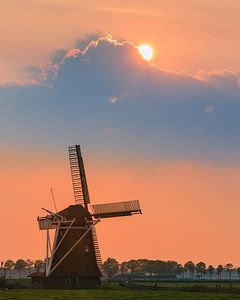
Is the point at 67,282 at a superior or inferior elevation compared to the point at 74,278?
inferior

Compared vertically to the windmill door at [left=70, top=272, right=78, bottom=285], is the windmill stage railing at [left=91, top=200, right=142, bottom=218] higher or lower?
higher

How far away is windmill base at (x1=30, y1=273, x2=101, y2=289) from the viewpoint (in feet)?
223

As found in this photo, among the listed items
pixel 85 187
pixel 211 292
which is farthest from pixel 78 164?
pixel 211 292

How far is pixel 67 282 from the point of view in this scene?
69.6m

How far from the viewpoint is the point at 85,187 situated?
76.4 meters

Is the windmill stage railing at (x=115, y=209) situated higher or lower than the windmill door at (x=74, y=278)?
higher

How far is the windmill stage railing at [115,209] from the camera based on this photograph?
73312 mm

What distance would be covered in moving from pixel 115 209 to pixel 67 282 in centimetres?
1048

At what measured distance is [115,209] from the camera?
74.2m

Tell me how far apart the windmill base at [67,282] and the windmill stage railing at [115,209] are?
7569 mm

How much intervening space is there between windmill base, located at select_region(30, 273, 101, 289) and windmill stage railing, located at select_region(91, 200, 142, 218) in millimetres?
7569

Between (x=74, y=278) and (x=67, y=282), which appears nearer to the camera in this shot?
(x=67, y=282)

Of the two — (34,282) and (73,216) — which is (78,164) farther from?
(34,282)

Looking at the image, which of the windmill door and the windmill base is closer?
the windmill base
